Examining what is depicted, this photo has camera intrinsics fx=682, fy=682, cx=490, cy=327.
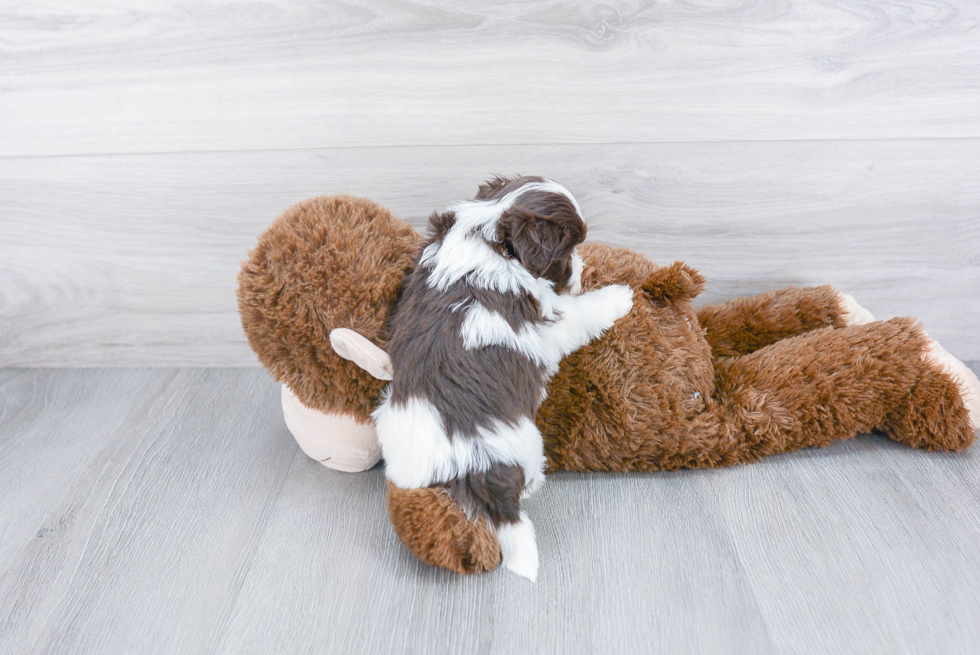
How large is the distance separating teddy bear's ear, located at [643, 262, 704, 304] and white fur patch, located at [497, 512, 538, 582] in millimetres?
383

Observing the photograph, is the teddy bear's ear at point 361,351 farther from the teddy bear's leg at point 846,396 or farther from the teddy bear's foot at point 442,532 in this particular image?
the teddy bear's leg at point 846,396

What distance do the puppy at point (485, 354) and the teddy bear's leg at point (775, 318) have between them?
41 cm

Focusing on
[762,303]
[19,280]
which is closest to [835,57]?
[762,303]

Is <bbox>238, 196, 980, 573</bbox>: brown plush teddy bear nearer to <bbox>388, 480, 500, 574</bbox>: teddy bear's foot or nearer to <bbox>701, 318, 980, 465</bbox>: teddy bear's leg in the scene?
<bbox>701, 318, 980, 465</bbox>: teddy bear's leg

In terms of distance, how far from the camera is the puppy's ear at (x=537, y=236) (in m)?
0.82

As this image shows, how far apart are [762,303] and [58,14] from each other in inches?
50.0

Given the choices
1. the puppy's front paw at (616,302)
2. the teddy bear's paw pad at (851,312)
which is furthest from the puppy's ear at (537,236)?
the teddy bear's paw pad at (851,312)

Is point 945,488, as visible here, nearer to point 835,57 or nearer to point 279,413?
point 835,57

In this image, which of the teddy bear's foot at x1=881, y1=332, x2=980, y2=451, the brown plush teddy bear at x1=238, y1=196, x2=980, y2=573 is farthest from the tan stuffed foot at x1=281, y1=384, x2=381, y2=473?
the teddy bear's foot at x1=881, y1=332, x2=980, y2=451

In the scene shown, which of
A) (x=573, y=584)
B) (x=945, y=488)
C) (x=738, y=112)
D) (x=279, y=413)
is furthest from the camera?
(x=279, y=413)

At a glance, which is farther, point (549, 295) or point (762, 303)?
point (762, 303)

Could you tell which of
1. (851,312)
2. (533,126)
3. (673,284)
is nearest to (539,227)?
(673,284)

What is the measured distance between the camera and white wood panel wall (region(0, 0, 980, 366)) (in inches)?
42.4

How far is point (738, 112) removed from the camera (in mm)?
1117
